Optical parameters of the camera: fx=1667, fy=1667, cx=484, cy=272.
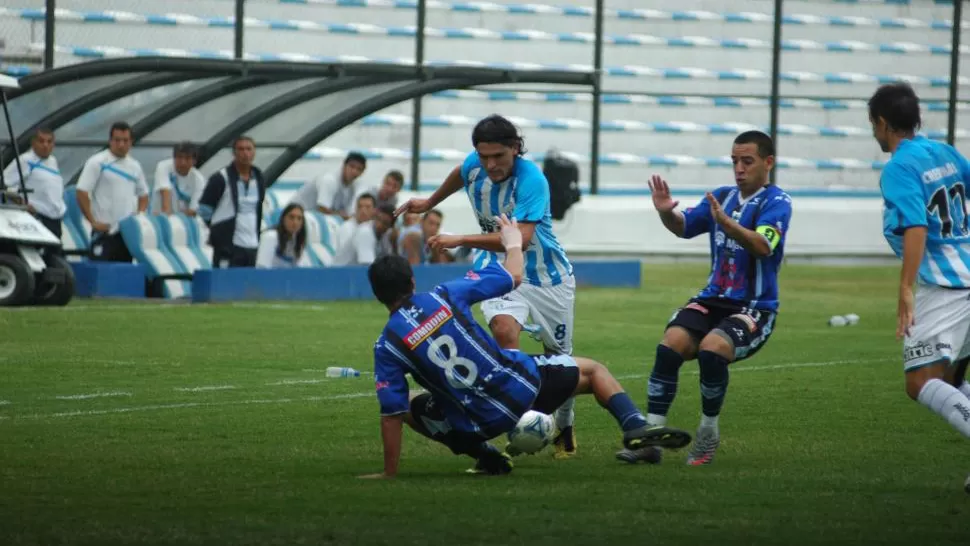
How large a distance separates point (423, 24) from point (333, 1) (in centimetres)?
225

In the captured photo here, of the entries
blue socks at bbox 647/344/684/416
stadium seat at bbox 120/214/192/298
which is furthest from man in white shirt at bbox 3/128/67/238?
blue socks at bbox 647/344/684/416

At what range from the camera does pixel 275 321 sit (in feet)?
52.5

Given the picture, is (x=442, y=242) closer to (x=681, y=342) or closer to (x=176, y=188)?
(x=681, y=342)

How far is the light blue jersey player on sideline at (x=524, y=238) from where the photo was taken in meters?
8.44

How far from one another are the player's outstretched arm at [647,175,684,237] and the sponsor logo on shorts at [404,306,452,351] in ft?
4.61

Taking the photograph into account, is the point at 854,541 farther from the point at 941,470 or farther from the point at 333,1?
the point at 333,1

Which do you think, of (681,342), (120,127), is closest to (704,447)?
(681,342)

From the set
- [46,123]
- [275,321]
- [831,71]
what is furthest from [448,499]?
[831,71]

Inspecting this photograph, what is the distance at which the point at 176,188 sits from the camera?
1970 centimetres

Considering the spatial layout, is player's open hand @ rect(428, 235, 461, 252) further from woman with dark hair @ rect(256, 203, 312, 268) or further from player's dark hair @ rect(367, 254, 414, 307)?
woman with dark hair @ rect(256, 203, 312, 268)

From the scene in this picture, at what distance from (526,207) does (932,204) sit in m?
2.18

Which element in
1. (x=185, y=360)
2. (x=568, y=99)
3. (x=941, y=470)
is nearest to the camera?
(x=941, y=470)

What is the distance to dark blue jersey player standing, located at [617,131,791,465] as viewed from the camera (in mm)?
7977

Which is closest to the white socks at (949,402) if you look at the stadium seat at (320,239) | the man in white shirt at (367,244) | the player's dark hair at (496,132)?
the player's dark hair at (496,132)
